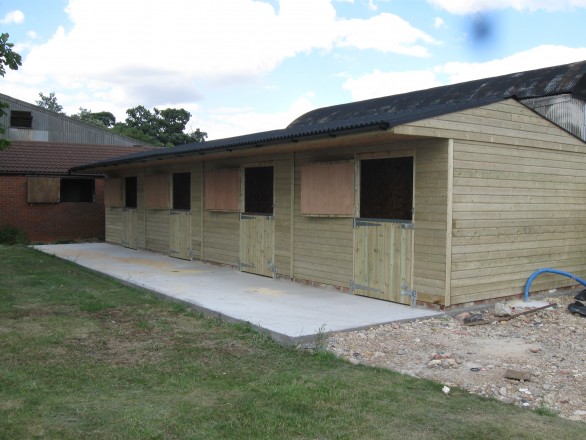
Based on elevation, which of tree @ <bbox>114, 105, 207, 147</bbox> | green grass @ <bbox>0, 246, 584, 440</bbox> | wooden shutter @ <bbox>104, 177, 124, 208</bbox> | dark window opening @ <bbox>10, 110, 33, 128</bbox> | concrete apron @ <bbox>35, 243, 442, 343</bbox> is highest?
tree @ <bbox>114, 105, 207, 147</bbox>

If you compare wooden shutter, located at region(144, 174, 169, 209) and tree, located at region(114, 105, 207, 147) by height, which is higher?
tree, located at region(114, 105, 207, 147)

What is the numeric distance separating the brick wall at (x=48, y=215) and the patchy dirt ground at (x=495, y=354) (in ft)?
48.3

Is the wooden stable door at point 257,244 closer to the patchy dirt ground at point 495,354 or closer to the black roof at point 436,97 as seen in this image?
the black roof at point 436,97

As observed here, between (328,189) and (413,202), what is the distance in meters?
1.58

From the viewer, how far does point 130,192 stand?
632 inches

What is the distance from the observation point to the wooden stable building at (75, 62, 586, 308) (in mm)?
7371

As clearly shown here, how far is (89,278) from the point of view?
32.9ft

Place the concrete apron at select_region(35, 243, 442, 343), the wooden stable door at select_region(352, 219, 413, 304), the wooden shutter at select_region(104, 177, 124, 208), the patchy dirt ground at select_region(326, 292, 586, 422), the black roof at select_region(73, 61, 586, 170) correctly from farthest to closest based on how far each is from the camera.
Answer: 1. the wooden shutter at select_region(104, 177, 124, 208)
2. the black roof at select_region(73, 61, 586, 170)
3. the wooden stable door at select_region(352, 219, 413, 304)
4. the concrete apron at select_region(35, 243, 442, 343)
5. the patchy dirt ground at select_region(326, 292, 586, 422)

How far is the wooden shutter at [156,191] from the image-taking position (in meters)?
13.7

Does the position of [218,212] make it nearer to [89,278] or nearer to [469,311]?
[89,278]

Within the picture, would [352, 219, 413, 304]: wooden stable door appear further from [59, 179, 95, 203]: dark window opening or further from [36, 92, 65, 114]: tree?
[36, 92, 65, 114]: tree

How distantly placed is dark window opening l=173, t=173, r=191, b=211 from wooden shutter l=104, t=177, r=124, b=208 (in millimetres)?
3460

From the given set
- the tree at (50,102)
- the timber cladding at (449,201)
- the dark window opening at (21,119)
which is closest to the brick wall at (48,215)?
the dark window opening at (21,119)

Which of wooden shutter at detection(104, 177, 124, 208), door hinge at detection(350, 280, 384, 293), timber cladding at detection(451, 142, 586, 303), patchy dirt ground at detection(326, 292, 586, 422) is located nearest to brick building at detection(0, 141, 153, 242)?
wooden shutter at detection(104, 177, 124, 208)
